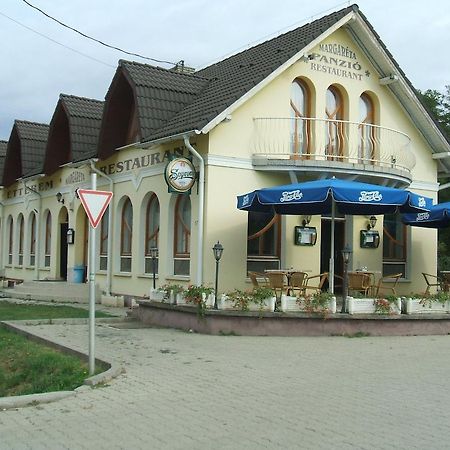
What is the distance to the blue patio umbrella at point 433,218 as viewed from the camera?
15561 millimetres

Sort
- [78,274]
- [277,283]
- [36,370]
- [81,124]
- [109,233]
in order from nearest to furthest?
[36,370] → [277,283] → [109,233] → [81,124] → [78,274]

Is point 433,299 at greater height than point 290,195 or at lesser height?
lesser

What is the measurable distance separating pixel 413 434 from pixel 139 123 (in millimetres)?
11857

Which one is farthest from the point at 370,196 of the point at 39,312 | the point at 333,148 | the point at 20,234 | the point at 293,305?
the point at 20,234

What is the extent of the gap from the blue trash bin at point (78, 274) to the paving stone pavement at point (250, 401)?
995cm

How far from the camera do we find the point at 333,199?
12.8 meters

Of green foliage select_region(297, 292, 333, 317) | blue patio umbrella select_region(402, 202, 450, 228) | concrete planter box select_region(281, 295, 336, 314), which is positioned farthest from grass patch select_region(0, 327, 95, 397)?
blue patio umbrella select_region(402, 202, 450, 228)

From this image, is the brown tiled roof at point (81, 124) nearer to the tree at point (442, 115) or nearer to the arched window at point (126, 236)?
→ the arched window at point (126, 236)

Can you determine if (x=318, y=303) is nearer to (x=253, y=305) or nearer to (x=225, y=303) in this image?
(x=253, y=305)

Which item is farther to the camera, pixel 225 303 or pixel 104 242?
pixel 104 242

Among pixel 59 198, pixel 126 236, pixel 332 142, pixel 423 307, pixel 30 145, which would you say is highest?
pixel 30 145

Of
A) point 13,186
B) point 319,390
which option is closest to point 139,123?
point 319,390

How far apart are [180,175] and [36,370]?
259 inches

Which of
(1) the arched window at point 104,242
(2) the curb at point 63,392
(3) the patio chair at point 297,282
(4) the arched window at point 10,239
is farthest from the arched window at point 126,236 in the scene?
(4) the arched window at point 10,239
